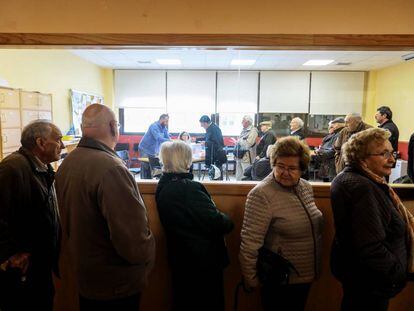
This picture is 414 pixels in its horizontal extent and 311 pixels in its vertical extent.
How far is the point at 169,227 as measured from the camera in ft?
4.86

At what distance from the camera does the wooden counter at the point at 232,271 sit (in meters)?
1.88

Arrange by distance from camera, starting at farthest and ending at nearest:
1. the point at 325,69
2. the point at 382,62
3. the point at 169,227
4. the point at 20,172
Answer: the point at 325,69 < the point at 382,62 < the point at 169,227 < the point at 20,172

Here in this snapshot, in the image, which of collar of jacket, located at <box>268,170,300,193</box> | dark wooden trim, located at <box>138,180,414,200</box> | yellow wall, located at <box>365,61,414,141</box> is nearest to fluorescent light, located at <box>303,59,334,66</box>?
yellow wall, located at <box>365,61,414,141</box>

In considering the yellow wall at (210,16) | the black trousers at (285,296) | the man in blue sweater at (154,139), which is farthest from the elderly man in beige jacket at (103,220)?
the man in blue sweater at (154,139)

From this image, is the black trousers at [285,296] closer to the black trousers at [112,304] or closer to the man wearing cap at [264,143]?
the black trousers at [112,304]

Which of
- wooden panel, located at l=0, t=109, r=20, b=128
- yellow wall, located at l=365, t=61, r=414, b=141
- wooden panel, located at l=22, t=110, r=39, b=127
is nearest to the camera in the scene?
wooden panel, located at l=0, t=109, r=20, b=128

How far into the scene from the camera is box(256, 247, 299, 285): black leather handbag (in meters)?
1.37

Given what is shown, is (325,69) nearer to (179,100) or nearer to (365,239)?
(179,100)

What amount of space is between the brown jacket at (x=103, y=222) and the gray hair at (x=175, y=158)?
28cm

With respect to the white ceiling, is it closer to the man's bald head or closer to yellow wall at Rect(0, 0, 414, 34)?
yellow wall at Rect(0, 0, 414, 34)

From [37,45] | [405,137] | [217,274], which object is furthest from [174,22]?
[405,137]

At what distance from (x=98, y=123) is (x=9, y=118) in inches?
120

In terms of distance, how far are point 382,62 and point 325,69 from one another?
1.48 metres

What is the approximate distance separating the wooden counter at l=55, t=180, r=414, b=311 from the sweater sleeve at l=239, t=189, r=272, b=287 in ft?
1.53
